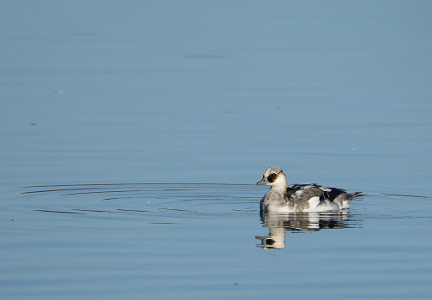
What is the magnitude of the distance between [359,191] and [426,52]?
15.8 meters

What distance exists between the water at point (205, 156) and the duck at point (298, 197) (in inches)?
9.2

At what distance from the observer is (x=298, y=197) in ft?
55.7

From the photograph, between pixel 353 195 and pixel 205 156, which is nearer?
pixel 353 195

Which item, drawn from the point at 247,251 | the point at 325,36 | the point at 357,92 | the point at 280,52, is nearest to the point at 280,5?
the point at 325,36

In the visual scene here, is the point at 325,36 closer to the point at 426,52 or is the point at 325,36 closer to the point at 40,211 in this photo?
the point at 426,52

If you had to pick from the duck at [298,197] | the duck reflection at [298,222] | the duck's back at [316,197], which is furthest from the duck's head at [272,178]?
the duck reflection at [298,222]

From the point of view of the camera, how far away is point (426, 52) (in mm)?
32531

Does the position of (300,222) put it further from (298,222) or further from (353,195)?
(353,195)

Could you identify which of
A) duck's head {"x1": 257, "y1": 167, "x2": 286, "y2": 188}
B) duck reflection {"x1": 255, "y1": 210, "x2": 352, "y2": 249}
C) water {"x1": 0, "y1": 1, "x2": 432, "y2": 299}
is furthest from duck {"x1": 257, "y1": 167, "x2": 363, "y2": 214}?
water {"x1": 0, "y1": 1, "x2": 432, "y2": 299}

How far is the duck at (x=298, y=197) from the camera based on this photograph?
16750 millimetres

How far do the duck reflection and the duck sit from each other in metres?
0.12

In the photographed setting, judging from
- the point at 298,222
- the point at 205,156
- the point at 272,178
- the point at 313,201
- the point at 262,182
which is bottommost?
the point at 298,222

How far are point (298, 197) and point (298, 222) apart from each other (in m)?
0.76

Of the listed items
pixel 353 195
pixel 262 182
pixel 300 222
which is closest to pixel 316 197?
pixel 353 195
